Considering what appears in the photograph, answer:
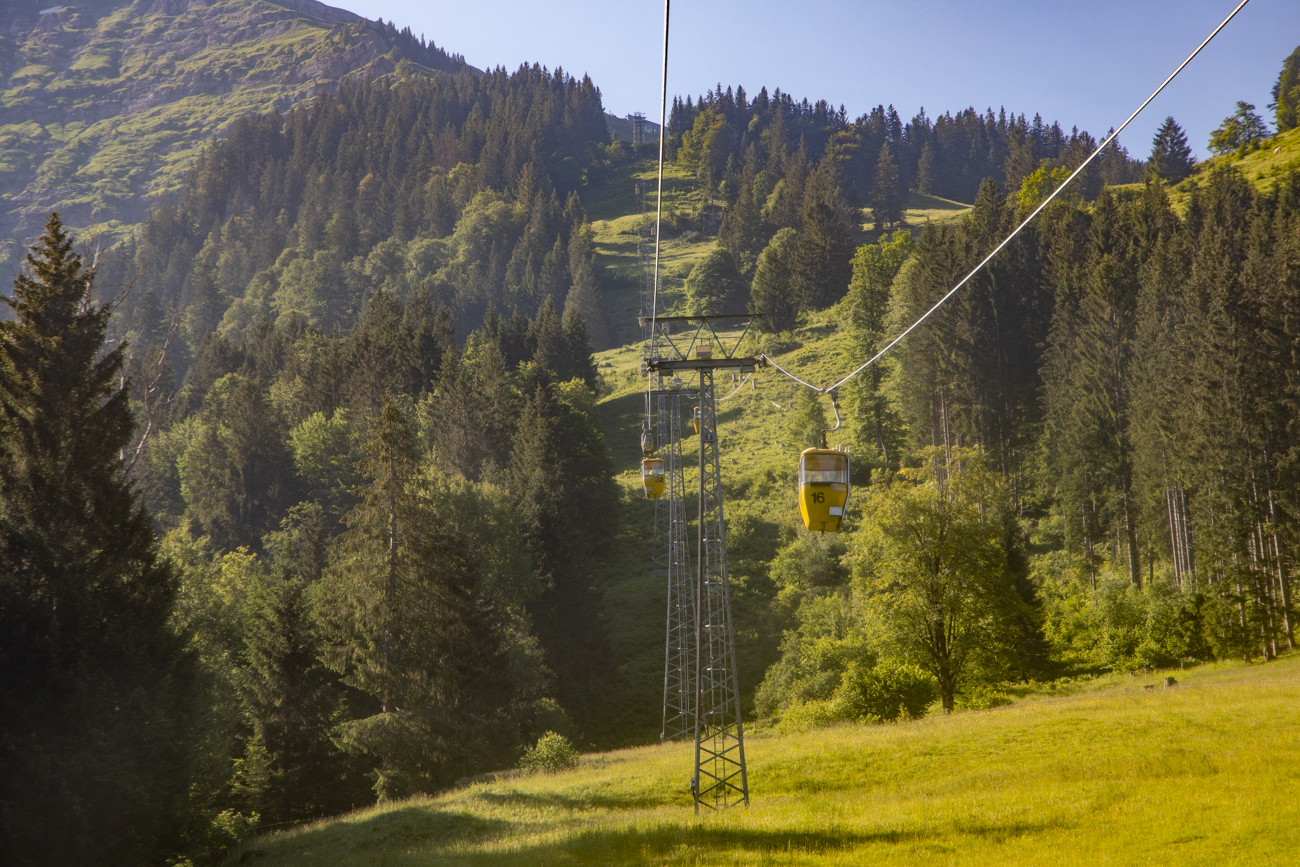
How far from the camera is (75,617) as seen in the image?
19438 mm

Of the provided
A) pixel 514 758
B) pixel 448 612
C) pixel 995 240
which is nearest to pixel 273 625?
pixel 448 612

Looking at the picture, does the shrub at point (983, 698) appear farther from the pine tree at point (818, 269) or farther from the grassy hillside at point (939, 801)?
the pine tree at point (818, 269)

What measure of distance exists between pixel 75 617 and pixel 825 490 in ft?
57.8

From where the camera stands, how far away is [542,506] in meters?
54.2

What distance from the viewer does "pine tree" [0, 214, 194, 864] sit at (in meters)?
17.3

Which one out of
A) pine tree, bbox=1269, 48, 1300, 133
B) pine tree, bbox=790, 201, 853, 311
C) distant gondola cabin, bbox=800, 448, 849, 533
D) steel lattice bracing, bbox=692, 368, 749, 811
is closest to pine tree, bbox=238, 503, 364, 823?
steel lattice bracing, bbox=692, 368, 749, 811

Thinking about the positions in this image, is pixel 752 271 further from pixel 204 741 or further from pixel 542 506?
pixel 204 741

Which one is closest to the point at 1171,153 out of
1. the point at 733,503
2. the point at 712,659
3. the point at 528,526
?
the point at 733,503

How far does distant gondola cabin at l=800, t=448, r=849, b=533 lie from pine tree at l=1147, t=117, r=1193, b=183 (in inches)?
5420

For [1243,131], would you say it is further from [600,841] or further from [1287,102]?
[600,841]

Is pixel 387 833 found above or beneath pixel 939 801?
beneath

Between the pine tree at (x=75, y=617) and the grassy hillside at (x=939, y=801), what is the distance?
424 cm

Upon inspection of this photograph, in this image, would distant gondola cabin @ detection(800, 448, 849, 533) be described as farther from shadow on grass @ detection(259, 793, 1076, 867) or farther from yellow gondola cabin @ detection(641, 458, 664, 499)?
yellow gondola cabin @ detection(641, 458, 664, 499)

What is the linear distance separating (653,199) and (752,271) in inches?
2262
